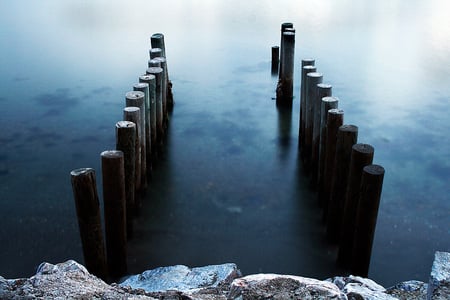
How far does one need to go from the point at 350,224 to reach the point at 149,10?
17799mm

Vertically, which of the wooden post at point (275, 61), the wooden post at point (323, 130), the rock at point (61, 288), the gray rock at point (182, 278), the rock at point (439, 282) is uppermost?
the wooden post at point (275, 61)

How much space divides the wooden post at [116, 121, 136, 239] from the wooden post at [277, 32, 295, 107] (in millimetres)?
4854

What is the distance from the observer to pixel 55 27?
1820cm

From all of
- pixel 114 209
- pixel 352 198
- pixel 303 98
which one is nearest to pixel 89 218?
pixel 114 209

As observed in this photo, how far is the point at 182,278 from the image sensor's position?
15.2 feet

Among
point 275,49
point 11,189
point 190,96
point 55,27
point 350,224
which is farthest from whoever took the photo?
point 55,27

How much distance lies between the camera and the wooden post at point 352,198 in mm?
4831

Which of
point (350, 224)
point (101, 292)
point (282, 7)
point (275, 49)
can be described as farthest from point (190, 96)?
point (282, 7)

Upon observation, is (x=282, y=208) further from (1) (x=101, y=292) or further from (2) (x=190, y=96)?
(2) (x=190, y=96)

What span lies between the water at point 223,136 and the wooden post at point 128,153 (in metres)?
0.43

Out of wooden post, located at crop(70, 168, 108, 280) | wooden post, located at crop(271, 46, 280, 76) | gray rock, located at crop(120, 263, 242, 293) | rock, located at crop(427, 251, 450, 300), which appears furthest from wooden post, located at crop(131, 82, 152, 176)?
wooden post, located at crop(271, 46, 280, 76)

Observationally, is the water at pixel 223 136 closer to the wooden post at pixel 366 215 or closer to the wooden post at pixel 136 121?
the wooden post at pixel 366 215

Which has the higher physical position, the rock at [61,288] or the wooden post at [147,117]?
the wooden post at [147,117]

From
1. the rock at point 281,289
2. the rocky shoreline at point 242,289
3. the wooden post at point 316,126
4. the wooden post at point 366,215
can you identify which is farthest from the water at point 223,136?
the rock at point 281,289
